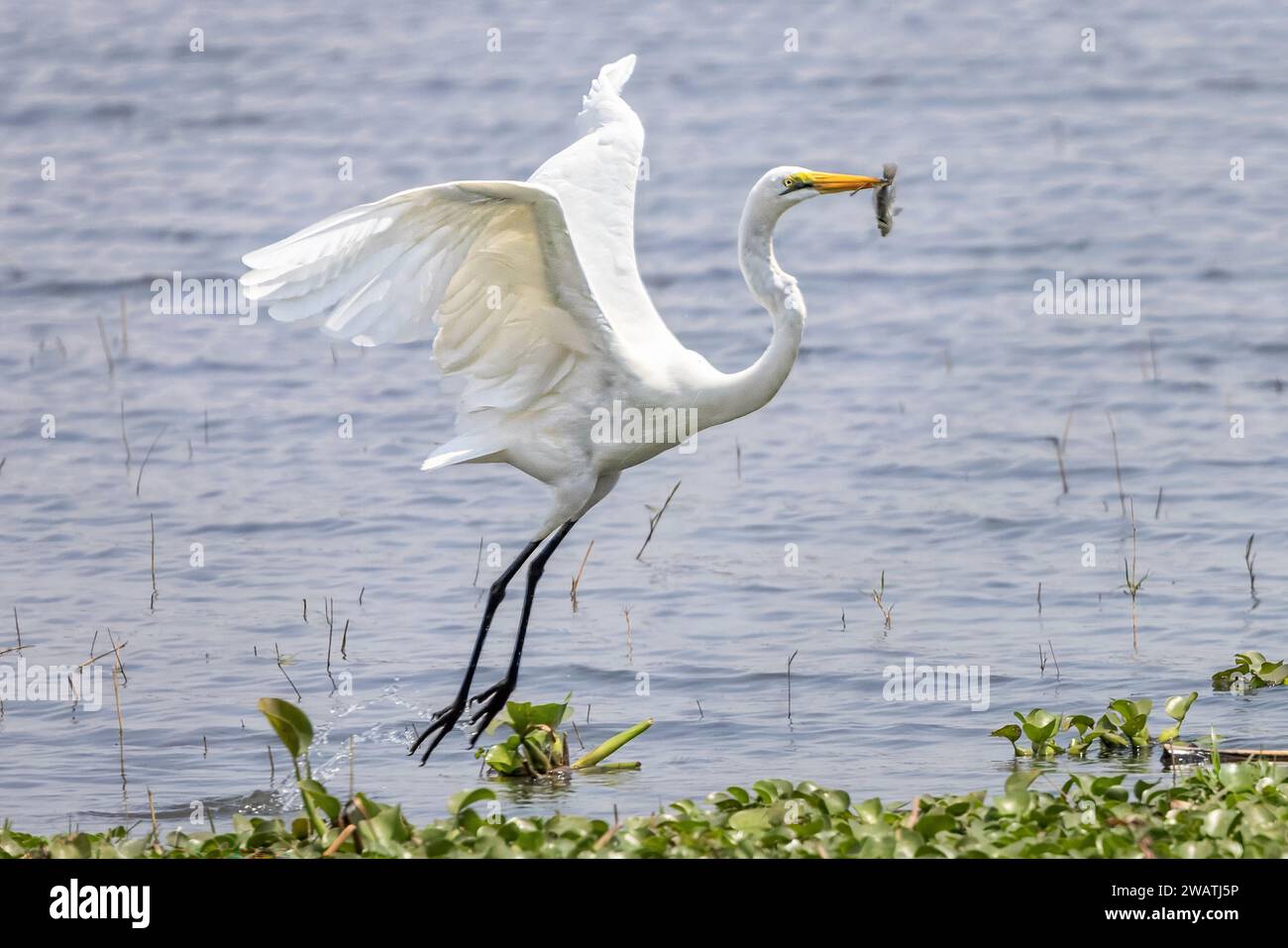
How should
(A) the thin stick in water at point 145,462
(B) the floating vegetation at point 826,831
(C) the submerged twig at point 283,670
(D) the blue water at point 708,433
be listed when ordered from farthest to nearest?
(A) the thin stick in water at point 145,462
(C) the submerged twig at point 283,670
(D) the blue water at point 708,433
(B) the floating vegetation at point 826,831

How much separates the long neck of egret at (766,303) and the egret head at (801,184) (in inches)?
1.4

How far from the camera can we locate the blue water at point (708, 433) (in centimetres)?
736

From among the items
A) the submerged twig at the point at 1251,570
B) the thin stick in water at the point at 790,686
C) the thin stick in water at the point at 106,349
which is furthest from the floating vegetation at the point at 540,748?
the thin stick in water at the point at 106,349

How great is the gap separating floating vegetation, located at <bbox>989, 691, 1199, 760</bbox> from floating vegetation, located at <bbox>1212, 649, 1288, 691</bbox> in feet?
2.14

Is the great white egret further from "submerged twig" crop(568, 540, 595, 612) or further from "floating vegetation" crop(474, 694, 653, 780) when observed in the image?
"submerged twig" crop(568, 540, 595, 612)

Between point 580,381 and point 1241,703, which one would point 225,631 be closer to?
point 580,381

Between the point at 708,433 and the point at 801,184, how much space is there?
484cm

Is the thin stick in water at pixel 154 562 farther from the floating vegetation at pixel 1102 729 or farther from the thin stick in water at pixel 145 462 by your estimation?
the floating vegetation at pixel 1102 729

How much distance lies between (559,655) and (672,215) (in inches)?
330

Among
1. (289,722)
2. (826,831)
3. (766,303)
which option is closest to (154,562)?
(766,303)

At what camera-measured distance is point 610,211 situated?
7.22 metres

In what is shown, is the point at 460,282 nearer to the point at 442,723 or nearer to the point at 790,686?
the point at 442,723
